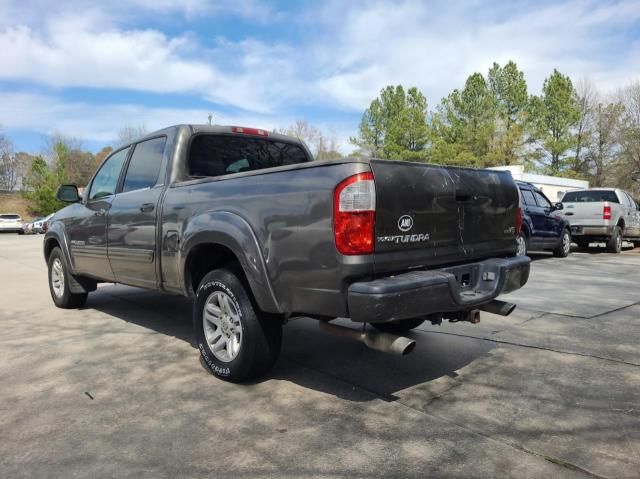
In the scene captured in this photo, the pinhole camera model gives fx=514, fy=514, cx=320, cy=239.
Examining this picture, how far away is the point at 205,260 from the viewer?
4.13 metres

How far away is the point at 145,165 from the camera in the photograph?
4930mm

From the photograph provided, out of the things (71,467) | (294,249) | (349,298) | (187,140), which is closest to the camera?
(71,467)

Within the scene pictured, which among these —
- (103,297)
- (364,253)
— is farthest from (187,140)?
(103,297)

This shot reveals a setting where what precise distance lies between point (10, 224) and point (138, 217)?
36.2 meters

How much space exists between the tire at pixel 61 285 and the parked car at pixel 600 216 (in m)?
12.1

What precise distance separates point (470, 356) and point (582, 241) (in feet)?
38.8

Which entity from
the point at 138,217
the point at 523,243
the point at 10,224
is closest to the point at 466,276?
the point at 138,217

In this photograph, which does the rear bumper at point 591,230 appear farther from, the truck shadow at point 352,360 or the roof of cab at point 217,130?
the roof of cab at point 217,130

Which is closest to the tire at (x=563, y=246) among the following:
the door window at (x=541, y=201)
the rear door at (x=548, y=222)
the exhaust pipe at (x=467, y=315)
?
the rear door at (x=548, y=222)

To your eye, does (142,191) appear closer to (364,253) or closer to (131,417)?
(131,417)

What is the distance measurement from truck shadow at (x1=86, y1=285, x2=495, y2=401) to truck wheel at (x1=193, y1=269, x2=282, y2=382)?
0.28m

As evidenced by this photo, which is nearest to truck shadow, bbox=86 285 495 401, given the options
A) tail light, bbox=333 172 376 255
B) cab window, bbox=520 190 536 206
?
tail light, bbox=333 172 376 255

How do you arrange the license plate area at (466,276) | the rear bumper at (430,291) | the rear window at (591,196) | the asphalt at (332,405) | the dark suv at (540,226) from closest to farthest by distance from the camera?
the asphalt at (332,405) < the rear bumper at (430,291) < the license plate area at (466,276) < the dark suv at (540,226) < the rear window at (591,196)

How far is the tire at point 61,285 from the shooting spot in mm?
6371
